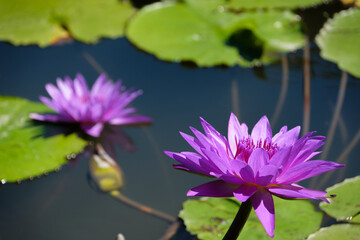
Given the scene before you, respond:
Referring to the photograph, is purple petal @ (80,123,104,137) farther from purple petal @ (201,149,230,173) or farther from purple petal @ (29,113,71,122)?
purple petal @ (201,149,230,173)

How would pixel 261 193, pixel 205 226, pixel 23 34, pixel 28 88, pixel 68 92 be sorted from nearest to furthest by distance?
1. pixel 261 193
2. pixel 205 226
3. pixel 68 92
4. pixel 28 88
5. pixel 23 34

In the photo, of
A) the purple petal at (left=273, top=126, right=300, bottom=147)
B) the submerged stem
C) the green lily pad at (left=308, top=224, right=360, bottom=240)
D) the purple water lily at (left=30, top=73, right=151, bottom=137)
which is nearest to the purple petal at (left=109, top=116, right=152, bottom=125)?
the purple water lily at (left=30, top=73, right=151, bottom=137)

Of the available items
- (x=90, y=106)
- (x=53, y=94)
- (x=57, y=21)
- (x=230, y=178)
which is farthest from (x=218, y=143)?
(x=57, y=21)

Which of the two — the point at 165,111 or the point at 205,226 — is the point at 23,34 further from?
the point at 205,226

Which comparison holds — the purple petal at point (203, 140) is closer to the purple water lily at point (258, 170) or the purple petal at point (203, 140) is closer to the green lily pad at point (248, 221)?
the purple water lily at point (258, 170)

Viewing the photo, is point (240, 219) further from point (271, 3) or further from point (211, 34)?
point (271, 3)

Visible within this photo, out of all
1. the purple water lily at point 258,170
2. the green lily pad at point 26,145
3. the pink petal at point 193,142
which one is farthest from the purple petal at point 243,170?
the green lily pad at point 26,145

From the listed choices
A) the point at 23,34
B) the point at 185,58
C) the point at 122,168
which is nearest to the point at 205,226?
the point at 122,168
